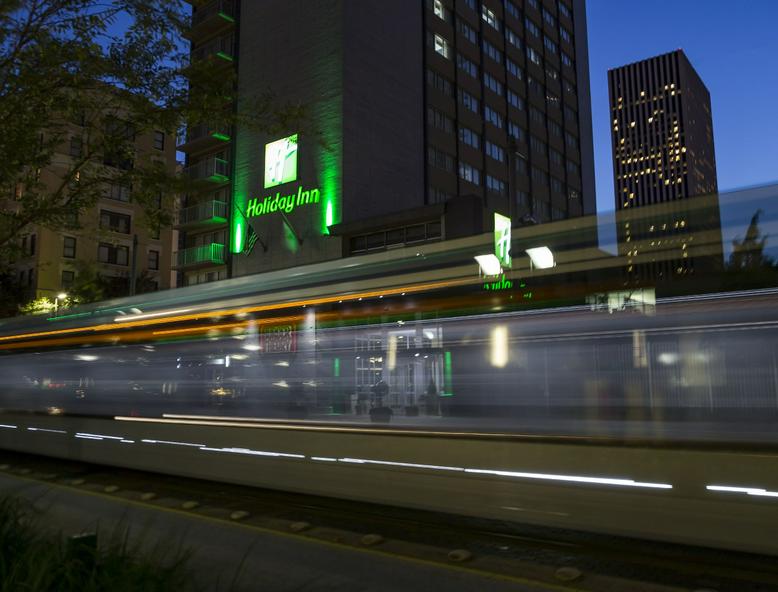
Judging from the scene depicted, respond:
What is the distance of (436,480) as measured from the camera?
6570 millimetres

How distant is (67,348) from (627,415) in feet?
31.0

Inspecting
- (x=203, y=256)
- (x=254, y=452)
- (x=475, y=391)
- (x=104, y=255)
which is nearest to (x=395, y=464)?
(x=475, y=391)

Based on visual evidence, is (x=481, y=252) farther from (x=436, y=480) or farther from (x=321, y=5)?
(x=321, y=5)

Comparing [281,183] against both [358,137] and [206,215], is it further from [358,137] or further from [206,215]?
[206,215]

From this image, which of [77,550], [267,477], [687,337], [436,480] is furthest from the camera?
[267,477]

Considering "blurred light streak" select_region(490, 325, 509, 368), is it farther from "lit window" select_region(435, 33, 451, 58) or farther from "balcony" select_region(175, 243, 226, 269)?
"lit window" select_region(435, 33, 451, 58)

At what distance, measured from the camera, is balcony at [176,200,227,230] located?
116 ft

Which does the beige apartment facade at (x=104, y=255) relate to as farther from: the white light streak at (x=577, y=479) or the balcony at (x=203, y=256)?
the white light streak at (x=577, y=479)

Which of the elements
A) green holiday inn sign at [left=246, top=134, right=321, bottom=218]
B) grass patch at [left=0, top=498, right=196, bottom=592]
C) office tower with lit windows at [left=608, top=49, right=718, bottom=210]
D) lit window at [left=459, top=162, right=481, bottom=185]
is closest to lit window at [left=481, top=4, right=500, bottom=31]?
lit window at [left=459, top=162, right=481, bottom=185]

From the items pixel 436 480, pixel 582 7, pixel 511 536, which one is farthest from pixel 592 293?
pixel 582 7

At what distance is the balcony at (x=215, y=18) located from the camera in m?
35.5

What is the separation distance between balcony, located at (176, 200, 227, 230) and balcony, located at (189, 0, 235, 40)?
28.3ft

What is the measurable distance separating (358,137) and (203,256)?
1080cm

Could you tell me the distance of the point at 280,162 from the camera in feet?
102
